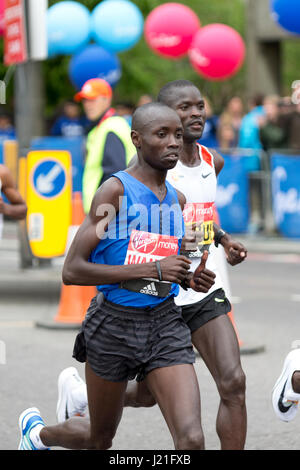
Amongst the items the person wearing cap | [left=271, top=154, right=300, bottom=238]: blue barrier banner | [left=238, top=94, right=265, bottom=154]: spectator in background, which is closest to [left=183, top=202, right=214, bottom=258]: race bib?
the person wearing cap

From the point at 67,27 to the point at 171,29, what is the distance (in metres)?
2.32

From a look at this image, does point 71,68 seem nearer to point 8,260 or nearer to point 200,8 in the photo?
point 8,260

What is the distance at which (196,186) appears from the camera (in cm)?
543

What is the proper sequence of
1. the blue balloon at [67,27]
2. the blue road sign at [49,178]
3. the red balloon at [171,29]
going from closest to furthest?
the blue road sign at [49,178] → the blue balloon at [67,27] → the red balloon at [171,29]

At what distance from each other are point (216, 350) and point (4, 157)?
527 inches

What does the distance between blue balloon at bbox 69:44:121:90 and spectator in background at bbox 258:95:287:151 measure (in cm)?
319

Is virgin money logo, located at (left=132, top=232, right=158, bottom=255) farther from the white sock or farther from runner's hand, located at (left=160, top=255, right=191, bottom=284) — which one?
the white sock

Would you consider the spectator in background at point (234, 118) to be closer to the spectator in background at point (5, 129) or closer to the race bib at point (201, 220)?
the spectator in background at point (5, 129)

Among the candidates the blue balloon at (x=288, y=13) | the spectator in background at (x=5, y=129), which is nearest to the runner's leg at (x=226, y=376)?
the blue balloon at (x=288, y=13)

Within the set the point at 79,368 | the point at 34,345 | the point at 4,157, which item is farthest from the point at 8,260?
the point at 79,368

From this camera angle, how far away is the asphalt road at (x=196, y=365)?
19.9 feet

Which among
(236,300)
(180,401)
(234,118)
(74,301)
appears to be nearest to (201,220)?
(180,401)

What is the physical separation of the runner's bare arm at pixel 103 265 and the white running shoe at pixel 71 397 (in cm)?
129

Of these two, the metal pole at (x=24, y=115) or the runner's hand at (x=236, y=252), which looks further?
the metal pole at (x=24, y=115)
